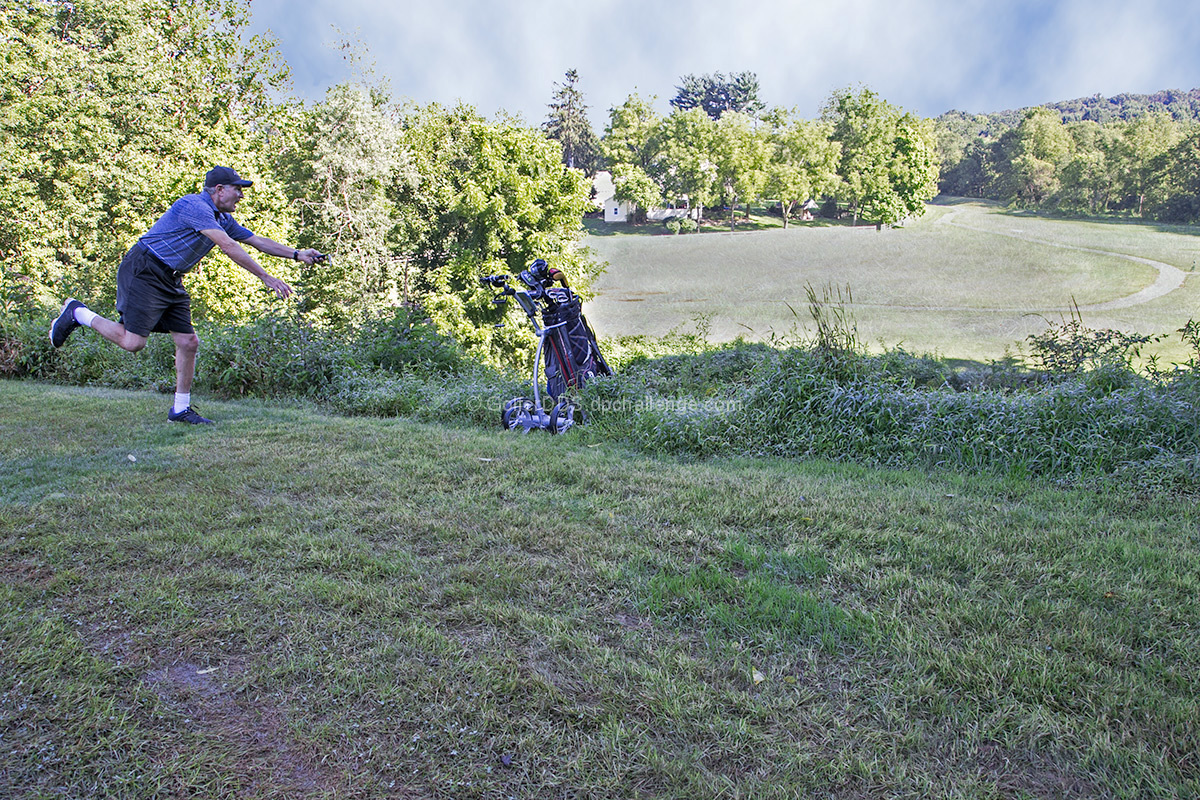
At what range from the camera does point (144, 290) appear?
473cm

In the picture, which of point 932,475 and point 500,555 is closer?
point 500,555

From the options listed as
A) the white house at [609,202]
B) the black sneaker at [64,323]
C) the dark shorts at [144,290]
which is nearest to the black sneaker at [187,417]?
the dark shorts at [144,290]

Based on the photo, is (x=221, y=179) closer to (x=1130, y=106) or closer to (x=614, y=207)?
(x=1130, y=106)

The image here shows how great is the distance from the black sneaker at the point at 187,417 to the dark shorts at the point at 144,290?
2.02ft

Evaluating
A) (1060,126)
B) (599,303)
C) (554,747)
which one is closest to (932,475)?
(554,747)

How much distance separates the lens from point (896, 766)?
1567 mm

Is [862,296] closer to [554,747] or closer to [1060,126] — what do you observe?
[554,747]

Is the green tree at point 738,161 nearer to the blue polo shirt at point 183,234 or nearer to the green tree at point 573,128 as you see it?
the green tree at point 573,128

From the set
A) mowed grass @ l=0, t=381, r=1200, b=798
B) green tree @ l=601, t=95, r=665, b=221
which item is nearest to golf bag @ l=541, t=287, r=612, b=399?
mowed grass @ l=0, t=381, r=1200, b=798

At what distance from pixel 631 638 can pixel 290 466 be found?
2.57 metres

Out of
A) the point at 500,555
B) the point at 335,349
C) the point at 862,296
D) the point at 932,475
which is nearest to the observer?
the point at 500,555

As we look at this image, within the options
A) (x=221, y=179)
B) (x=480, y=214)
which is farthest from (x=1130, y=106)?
(x=221, y=179)

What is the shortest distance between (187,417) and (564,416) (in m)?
2.80

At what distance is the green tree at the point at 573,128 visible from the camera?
51.0 metres
